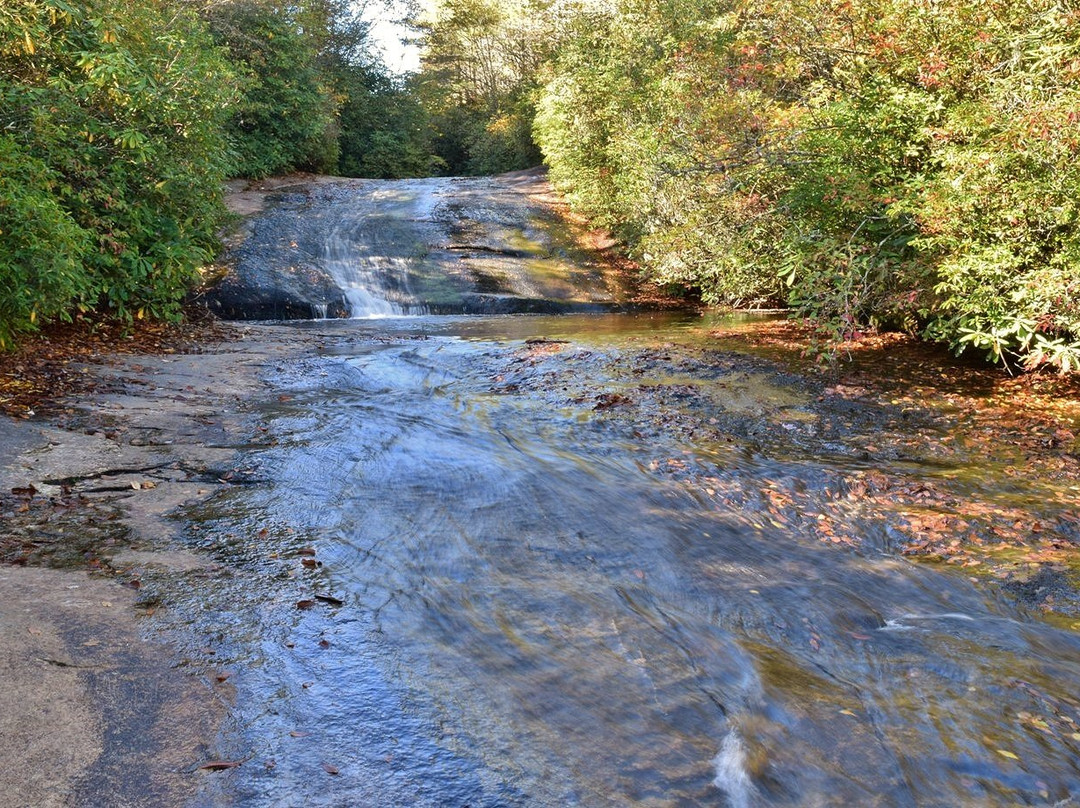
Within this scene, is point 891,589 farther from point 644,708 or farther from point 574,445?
point 574,445

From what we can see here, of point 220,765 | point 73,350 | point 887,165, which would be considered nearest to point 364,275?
point 73,350

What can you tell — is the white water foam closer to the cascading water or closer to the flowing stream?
the flowing stream

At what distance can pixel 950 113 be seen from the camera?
27.0 ft

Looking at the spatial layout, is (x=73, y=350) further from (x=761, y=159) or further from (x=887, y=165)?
(x=887, y=165)

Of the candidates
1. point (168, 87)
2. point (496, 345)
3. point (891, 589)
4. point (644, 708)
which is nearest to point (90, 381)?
point (168, 87)

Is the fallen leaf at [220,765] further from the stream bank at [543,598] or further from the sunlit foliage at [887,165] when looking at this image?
the sunlit foliage at [887,165]

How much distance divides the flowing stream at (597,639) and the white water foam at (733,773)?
0.01 m

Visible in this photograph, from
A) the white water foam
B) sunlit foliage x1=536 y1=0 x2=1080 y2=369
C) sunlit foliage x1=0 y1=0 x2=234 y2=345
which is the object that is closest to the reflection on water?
the white water foam

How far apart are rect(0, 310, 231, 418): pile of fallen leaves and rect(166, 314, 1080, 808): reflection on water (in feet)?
7.90

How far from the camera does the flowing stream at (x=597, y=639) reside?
3.04m

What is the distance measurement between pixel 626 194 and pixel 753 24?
5.98 m

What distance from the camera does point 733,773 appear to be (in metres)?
3.07

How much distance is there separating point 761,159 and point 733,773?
361 inches

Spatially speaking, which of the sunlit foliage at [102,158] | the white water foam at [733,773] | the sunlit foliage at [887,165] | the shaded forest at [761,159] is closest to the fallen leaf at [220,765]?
the white water foam at [733,773]
